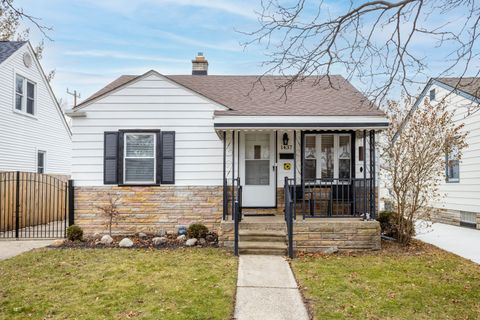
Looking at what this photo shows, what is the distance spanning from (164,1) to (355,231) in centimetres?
656

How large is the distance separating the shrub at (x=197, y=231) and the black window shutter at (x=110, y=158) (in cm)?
246

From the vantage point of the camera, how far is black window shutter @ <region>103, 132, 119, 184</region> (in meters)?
9.80

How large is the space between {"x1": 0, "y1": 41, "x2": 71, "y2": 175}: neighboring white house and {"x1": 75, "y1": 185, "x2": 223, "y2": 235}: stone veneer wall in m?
4.96

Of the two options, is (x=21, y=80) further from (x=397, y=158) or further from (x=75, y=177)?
(x=397, y=158)

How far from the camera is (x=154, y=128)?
32.6 feet

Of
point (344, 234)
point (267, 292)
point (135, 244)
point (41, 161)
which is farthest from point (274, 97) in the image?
point (41, 161)

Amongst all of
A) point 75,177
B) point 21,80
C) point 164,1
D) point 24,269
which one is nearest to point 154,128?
point 75,177

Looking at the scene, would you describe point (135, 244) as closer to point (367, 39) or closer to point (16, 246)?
point (16, 246)

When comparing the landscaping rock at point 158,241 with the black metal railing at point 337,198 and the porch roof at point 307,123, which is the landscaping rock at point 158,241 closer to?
the porch roof at point 307,123

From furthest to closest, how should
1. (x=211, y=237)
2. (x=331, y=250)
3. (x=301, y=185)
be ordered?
(x=211, y=237) < (x=301, y=185) < (x=331, y=250)

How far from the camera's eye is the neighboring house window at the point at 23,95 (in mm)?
13609

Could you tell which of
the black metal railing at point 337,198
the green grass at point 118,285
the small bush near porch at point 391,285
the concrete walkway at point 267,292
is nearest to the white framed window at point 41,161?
the green grass at point 118,285

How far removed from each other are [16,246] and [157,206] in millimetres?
3363

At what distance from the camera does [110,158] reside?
980cm
